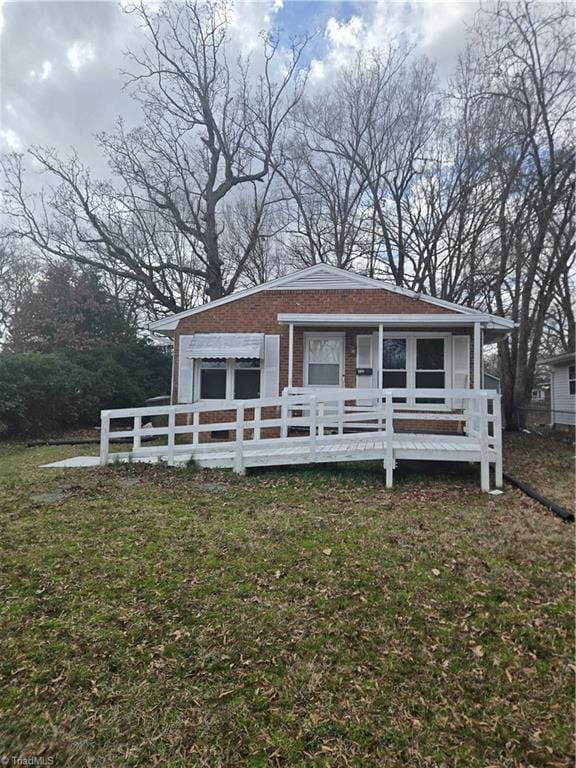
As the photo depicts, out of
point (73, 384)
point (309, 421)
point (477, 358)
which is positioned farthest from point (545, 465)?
point (73, 384)

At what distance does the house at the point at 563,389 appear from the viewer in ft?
59.5

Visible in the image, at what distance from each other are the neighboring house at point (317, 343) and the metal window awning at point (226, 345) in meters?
0.03

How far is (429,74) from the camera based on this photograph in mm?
17453

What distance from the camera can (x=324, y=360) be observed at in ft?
36.5

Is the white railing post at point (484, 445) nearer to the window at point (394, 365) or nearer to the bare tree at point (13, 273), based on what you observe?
the window at point (394, 365)

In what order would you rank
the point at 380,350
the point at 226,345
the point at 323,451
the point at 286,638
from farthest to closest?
the point at 226,345 < the point at 380,350 < the point at 323,451 < the point at 286,638

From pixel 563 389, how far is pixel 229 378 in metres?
16.6

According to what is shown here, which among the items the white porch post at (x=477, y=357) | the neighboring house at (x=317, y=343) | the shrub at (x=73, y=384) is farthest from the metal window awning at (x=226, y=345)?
the white porch post at (x=477, y=357)

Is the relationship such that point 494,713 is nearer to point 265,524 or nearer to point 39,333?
point 265,524

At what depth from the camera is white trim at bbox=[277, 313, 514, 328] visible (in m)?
9.99

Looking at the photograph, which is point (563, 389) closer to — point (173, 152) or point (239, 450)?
point (239, 450)

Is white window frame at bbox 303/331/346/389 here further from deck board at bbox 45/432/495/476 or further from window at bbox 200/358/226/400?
deck board at bbox 45/432/495/476

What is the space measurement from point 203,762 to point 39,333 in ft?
66.8

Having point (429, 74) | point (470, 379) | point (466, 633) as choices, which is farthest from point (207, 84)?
point (466, 633)
